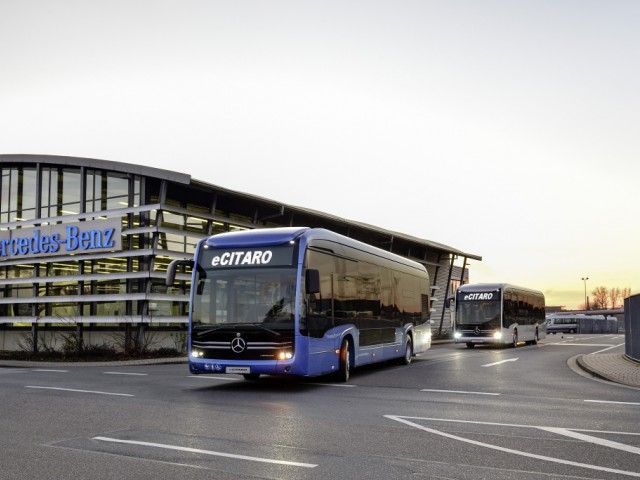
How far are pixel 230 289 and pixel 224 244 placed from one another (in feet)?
3.46

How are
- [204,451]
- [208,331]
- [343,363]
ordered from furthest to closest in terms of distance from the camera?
[343,363] → [208,331] → [204,451]

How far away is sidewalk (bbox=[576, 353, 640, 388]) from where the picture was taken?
15.8m

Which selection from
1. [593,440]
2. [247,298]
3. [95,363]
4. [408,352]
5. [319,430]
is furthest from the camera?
[95,363]

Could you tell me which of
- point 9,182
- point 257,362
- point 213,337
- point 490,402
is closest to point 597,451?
point 490,402

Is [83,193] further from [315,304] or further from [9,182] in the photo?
[315,304]

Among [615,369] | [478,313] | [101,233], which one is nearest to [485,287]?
[478,313]

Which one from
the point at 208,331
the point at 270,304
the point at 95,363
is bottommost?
the point at 95,363

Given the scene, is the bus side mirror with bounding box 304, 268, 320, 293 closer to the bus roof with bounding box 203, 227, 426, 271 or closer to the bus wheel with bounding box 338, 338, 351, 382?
the bus roof with bounding box 203, 227, 426, 271

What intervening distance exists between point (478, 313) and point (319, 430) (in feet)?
84.7

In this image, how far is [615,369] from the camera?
18.8 meters

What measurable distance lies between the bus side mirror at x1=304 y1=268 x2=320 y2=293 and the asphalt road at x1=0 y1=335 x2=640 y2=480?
6.72 feet

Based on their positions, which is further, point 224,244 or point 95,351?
point 95,351

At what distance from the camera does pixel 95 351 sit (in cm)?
2750

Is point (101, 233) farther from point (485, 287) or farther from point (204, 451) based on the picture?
point (204, 451)
